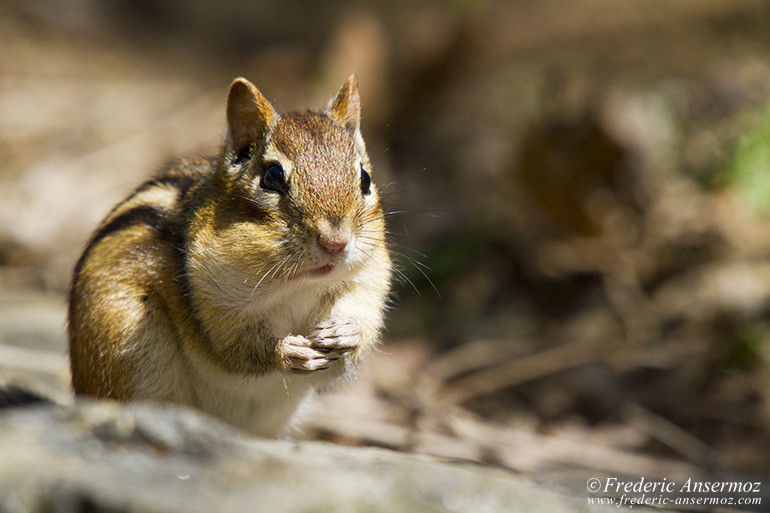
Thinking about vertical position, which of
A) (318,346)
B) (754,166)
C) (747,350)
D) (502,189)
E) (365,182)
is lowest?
(318,346)

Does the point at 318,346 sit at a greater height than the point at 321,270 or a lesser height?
lesser

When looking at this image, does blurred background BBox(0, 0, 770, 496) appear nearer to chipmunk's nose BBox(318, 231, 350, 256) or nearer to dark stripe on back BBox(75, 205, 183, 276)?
dark stripe on back BBox(75, 205, 183, 276)

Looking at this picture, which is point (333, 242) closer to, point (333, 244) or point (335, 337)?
point (333, 244)

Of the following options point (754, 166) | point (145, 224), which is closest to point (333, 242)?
point (145, 224)

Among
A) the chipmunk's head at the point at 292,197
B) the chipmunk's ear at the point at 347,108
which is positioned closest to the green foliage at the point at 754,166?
the chipmunk's ear at the point at 347,108

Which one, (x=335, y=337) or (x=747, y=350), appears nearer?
(x=335, y=337)

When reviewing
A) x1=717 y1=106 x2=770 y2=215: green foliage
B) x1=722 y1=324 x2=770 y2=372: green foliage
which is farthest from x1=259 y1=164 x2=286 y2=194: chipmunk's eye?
x1=717 y1=106 x2=770 y2=215: green foliage

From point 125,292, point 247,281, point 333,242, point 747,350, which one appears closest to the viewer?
point 333,242

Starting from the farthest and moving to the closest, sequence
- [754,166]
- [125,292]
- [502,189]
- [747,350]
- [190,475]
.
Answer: [502,189]
[754,166]
[747,350]
[125,292]
[190,475]
